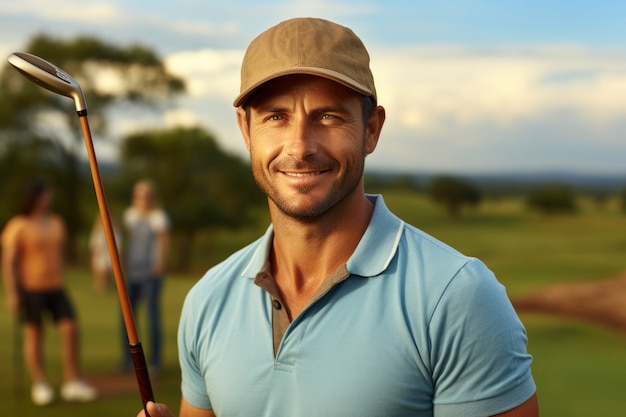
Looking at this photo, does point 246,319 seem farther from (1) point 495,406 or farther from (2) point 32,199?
(2) point 32,199

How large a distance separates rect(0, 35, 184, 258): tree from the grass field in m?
4.52

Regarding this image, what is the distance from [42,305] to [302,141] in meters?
6.69

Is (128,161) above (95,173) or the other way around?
above

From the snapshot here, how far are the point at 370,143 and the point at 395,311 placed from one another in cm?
50

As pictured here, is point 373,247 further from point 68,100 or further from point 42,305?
point 68,100

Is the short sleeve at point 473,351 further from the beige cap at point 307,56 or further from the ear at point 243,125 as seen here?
the ear at point 243,125

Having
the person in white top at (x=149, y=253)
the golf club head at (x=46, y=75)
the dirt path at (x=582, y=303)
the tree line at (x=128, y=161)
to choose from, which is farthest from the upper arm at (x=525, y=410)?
the tree line at (x=128, y=161)

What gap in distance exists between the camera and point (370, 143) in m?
2.56

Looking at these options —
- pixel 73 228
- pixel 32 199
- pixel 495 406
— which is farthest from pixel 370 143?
pixel 73 228

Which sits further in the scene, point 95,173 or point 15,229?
point 15,229

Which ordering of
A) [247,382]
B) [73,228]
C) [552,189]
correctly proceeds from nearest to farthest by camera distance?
[247,382], [73,228], [552,189]

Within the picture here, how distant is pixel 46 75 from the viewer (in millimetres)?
2506

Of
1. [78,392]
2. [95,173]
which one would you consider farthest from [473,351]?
[78,392]

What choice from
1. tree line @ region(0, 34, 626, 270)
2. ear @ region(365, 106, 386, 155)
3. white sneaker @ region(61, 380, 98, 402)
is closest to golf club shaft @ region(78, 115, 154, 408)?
ear @ region(365, 106, 386, 155)
